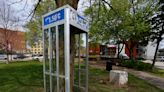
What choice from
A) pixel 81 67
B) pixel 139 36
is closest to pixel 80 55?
pixel 81 67

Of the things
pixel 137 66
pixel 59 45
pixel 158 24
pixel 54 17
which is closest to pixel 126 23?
pixel 158 24

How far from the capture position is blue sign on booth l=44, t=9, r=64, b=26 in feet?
18.3

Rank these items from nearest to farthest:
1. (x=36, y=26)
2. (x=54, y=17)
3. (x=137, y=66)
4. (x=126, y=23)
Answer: (x=54, y=17) < (x=137, y=66) < (x=126, y=23) < (x=36, y=26)

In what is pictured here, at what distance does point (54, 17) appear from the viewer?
5.88 m

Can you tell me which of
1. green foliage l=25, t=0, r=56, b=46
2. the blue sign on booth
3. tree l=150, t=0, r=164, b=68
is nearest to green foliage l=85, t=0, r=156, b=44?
tree l=150, t=0, r=164, b=68

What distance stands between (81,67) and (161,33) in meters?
20.6

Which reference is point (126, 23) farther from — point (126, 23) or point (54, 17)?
point (54, 17)

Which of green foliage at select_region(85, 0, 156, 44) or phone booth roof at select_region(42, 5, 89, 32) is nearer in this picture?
phone booth roof at select_region(42, 5, 89, 32)

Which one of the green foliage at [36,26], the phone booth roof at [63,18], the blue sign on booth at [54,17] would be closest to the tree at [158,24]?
the green foliage at [36,26]

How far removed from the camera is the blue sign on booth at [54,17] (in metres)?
5.57

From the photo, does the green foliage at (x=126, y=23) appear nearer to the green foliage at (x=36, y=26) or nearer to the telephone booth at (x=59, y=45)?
the green foliage at (x=36, y=26)

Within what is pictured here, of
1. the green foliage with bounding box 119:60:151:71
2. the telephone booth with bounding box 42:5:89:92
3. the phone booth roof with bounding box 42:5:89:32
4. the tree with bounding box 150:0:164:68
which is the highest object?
the tree with bounding box 150:0:164:68

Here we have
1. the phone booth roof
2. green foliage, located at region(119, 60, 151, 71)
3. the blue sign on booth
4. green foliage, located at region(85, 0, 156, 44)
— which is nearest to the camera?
the phone booth roof

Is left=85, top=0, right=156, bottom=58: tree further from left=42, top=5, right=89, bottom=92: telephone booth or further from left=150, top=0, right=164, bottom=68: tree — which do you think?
left=42, top=5, right=89, bottom=92: telephone booth
